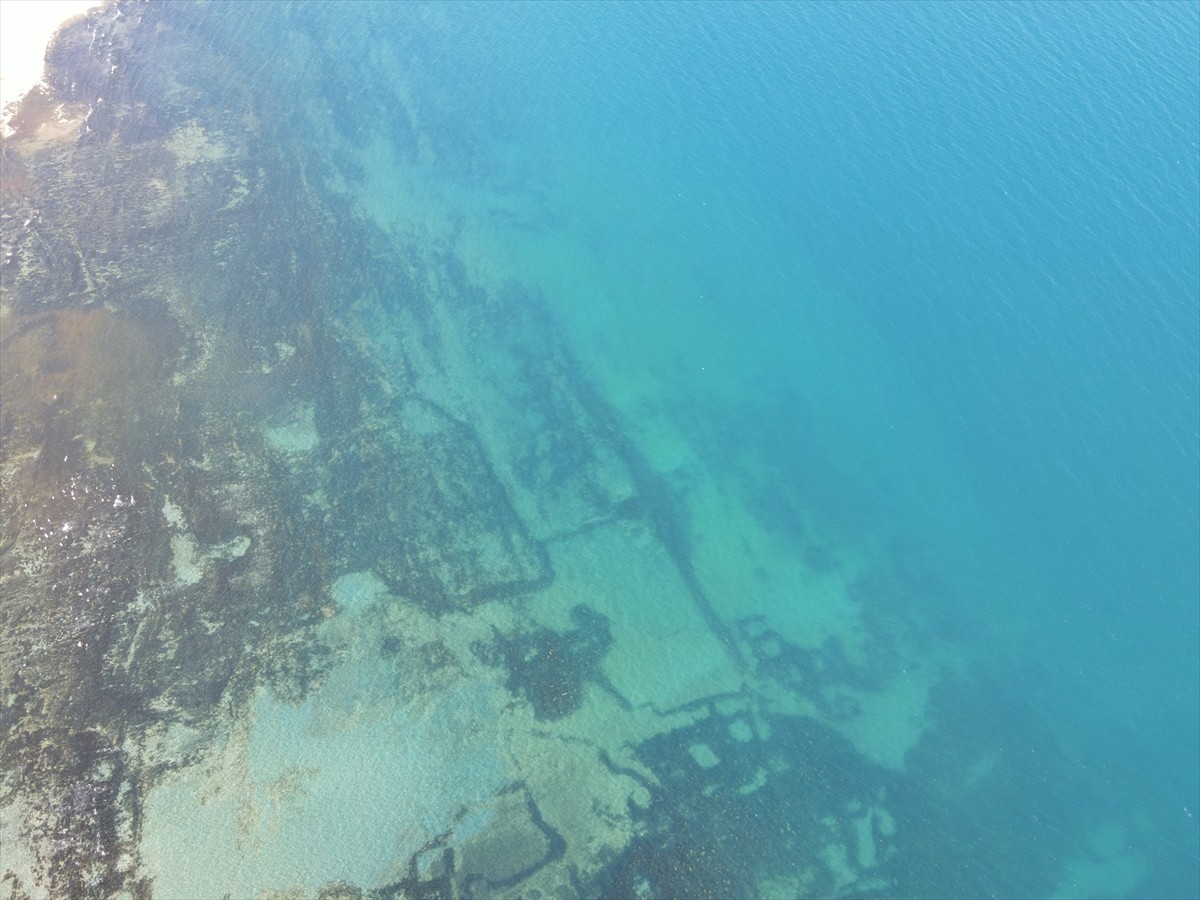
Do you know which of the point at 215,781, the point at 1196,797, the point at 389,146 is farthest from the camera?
the point at 389,146

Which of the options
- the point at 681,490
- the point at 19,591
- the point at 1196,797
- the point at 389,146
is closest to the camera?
the point at 1196,797

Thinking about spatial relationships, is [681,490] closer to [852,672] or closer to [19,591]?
[852,672]

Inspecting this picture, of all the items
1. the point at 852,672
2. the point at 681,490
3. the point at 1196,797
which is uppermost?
the point at 681,490

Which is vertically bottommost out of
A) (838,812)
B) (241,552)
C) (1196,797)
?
(1196,797)

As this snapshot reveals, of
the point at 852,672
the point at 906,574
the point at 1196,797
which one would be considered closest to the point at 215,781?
the point at 852,672

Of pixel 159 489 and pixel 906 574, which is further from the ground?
pixel 159 489

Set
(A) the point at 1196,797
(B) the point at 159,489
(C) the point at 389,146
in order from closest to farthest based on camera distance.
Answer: (A) the point at 1196,797, (B) the point at 159,489, (C) the point at 389,146

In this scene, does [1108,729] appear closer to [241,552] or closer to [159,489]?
[241,552]

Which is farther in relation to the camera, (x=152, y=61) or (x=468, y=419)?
(x=152, y=61)

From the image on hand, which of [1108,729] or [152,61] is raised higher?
[152,61]

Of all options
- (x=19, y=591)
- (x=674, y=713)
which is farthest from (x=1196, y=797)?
(x=19, y=591)
